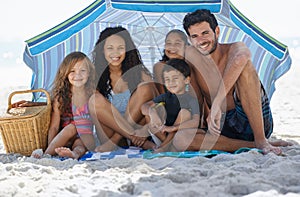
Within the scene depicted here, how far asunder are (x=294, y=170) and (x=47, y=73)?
6.99 feet

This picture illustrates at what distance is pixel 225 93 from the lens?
2498 millimetres

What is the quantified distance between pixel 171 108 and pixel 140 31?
1094 mm

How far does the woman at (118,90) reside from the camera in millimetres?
2834

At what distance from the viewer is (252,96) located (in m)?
2.52

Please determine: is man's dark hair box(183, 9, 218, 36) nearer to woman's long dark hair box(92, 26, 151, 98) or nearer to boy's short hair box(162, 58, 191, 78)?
boy's short hair box(162, 58, 191, 78)

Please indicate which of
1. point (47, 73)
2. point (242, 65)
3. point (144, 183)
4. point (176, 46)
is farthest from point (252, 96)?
point (47, 73)

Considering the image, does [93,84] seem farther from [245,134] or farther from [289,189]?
[289,189]

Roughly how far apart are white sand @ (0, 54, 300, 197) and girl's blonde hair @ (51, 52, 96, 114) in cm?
52

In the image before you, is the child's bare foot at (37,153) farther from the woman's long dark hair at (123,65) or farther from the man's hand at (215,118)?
the man's hand at (215,118)

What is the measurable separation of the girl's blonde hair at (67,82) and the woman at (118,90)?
0.25 ft

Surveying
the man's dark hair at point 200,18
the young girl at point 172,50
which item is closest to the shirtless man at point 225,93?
the man's dark hair at point 200,18

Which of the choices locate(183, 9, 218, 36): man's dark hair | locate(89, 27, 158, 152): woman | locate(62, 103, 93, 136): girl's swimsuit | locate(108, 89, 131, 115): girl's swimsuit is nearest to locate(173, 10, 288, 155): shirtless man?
locate(183, 9, 218, 36): man's dark hair

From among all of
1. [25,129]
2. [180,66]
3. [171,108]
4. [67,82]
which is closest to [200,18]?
[180,66]

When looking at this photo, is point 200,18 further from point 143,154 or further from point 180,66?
point 143,154
